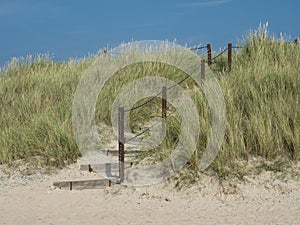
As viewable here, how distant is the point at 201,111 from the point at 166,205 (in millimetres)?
2112

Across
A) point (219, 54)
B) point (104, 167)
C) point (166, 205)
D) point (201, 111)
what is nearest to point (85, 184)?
point (104, 167)

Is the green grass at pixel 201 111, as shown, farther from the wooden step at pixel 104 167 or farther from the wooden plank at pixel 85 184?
the wooden plank at pixel 85 184

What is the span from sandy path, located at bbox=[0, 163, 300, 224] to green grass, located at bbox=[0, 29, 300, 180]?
36 cm

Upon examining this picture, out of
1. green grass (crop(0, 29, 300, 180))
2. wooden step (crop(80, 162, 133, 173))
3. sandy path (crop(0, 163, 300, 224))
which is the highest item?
green grass (crop(0, 29, 300, 180))

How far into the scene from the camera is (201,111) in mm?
8422

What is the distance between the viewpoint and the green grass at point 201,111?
771cm

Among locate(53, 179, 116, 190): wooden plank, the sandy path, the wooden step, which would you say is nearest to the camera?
the sandy path

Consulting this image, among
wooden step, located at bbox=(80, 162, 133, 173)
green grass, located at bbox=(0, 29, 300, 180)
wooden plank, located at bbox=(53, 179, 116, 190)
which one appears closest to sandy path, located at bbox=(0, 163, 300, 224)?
wooden plank, located at bbox=(53, 179, 116, 190)

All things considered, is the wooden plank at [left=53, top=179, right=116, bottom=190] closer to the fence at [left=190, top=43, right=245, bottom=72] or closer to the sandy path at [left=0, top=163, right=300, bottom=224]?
the sandy path at [left=0, top=163, right=300, bottom=224]

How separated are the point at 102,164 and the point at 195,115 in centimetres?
180

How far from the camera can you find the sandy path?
6.54m

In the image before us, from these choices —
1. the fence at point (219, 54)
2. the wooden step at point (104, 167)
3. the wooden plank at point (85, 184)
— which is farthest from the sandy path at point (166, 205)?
the fence at point (219, 54)

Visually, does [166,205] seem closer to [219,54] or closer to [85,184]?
[85,184]

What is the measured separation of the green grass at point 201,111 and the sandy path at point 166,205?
14.0 inches
